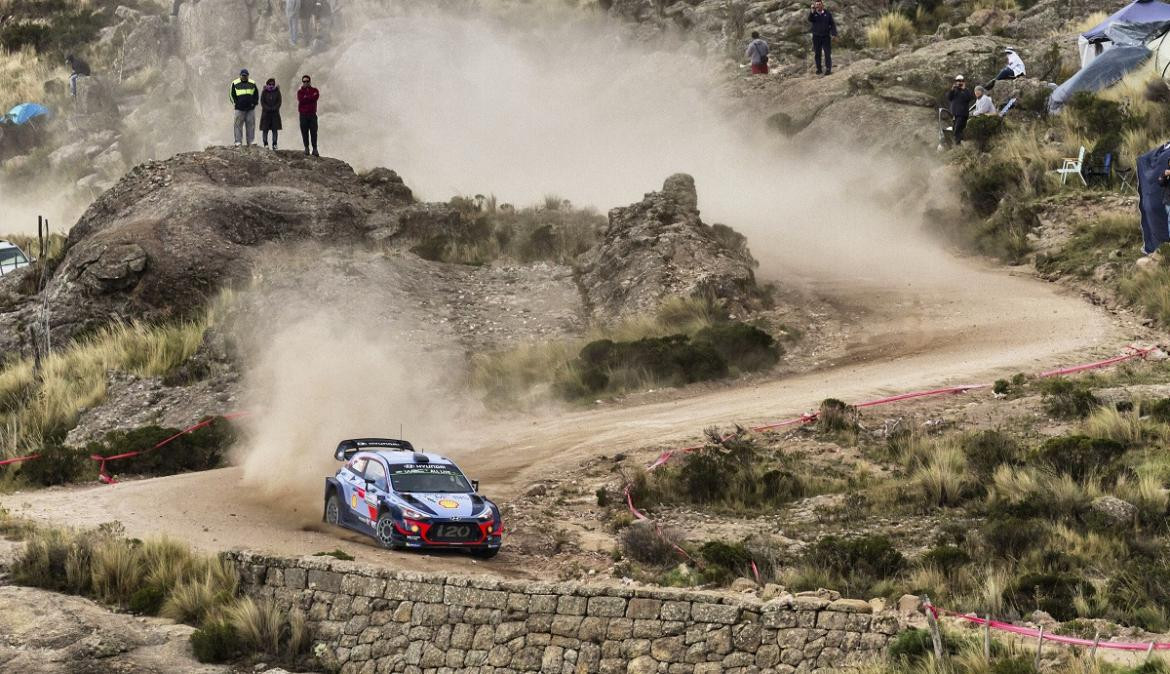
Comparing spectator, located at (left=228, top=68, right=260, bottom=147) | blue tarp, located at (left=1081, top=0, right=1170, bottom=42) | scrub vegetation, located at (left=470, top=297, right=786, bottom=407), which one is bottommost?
scrub vegetation, located at (left=470, top=297, right=786, bottom=407)

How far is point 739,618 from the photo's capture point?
1484 cm

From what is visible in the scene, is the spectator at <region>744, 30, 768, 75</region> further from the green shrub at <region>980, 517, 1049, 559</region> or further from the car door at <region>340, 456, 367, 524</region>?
the green shrub at <region>980, 517, 1049, 559</region>

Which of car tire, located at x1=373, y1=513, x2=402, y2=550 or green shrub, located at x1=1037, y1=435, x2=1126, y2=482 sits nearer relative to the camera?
car tire, located at x1=373, y1=513, x2=402, y2=550

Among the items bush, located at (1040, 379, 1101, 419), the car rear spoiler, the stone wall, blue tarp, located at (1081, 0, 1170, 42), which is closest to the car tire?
the stone wall

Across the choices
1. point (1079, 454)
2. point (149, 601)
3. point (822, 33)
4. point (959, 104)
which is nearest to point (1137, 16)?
point (959, 104)

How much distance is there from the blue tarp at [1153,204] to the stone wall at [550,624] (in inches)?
785

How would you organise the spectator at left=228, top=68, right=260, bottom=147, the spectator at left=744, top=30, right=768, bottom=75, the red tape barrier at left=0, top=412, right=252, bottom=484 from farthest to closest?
the spectator at left=744, top=30, right=768, bottom=75
the spectator at left=228, top=68, right=260, bottom=147
the red tape barrier at left=0, top=412, right=252, bottom=484

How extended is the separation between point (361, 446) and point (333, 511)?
146 centimetres

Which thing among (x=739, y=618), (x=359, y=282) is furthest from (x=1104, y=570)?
(x=359, y=282)

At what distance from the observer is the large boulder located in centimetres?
3575

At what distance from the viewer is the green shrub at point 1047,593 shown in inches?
625

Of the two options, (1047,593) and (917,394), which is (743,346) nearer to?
(917,394)

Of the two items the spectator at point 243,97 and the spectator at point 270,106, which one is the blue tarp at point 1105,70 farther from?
the spectator at point 243,97

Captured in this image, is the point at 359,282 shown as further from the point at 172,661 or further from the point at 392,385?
the point at 172,661
